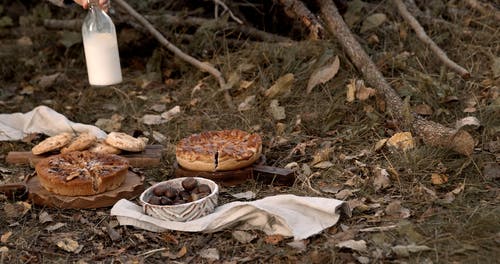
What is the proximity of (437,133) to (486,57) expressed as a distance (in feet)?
4.58

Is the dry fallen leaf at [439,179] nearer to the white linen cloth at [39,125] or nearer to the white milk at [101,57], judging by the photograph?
the white milk at [101,57]

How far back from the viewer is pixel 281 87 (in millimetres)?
4570

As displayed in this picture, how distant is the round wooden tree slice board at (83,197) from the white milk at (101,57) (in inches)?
31.5

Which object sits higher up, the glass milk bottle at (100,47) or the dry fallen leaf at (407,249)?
the glass milk bottle at (100,47)

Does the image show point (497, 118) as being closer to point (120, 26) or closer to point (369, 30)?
point (369, 30)

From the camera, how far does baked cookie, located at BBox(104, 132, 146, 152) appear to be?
3912 millimetres

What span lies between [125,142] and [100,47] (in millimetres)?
557

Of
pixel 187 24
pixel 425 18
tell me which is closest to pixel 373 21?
pixel 425 18

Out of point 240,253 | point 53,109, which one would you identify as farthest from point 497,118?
point 53,109

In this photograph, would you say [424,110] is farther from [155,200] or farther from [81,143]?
[81,143]

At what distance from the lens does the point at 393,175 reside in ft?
11.4

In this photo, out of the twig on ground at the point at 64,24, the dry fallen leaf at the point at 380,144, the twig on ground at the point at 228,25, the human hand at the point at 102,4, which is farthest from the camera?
the twig on ground at the point at 64,24

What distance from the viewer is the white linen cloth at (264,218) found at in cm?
303

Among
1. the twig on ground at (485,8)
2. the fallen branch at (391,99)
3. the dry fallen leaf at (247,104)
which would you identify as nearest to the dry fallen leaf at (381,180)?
the fallen branch at (391,99)
